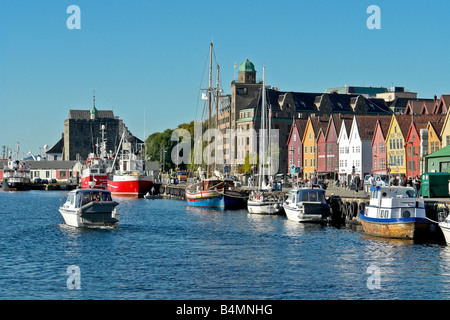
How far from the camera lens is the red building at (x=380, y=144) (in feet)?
370

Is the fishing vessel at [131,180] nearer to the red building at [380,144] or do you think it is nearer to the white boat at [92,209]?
the red building at [380,144]

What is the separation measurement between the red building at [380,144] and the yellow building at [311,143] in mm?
18660

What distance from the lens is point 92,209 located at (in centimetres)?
6103

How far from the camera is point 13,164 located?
652ft

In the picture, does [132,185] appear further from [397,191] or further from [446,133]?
[397,191]

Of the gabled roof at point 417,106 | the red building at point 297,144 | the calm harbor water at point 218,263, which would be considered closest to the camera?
the calm harbor water at point 218,263

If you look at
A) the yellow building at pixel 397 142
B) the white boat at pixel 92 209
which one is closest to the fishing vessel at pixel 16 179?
the yellow building at pixel 397 142

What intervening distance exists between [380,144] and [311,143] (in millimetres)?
24483

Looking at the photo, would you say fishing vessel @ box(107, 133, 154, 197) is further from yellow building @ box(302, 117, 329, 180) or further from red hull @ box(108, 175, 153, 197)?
yellow building @ box(302, 117, 329, 180)

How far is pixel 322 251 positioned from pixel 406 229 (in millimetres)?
7125
